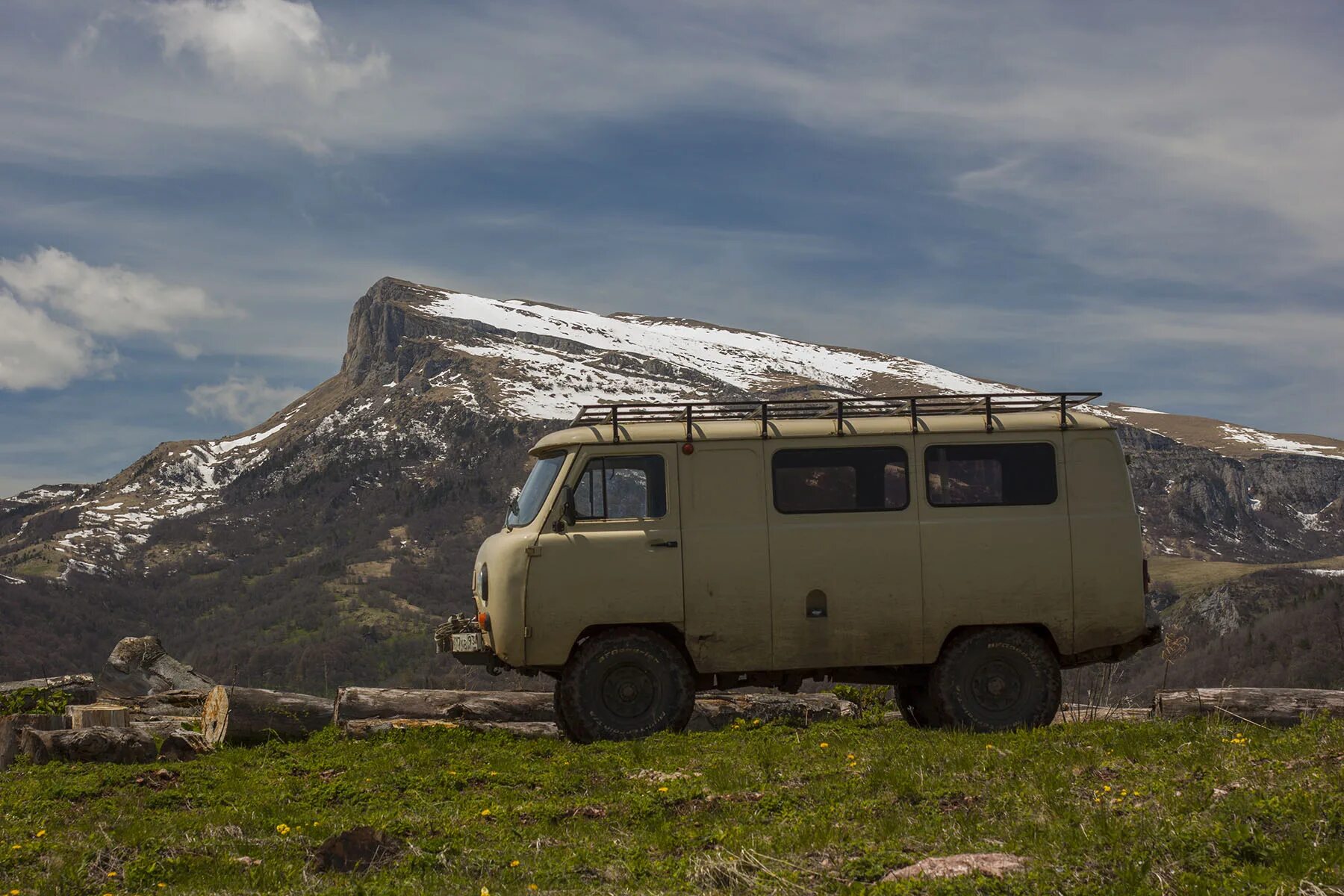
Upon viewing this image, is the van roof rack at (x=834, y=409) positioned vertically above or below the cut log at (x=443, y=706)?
above

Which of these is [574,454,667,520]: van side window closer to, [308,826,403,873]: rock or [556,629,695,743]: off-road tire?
[556,629,695,743]: off-road tire

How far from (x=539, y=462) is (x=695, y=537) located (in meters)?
2.14

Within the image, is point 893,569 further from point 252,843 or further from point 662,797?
point 252,843

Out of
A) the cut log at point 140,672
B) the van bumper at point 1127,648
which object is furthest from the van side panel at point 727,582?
the cut log at point 140,672

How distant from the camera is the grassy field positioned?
6.79 metres

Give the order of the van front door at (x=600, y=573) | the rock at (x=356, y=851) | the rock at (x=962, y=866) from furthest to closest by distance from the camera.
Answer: the van front door at (x=600, y=573) → the rock at (x=356, y=851) → the rock at (x=962, y=866)

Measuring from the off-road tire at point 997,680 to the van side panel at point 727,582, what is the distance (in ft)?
6.68

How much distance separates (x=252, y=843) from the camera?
8.45 meters

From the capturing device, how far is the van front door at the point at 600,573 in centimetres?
1275

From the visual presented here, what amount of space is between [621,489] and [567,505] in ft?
2.09

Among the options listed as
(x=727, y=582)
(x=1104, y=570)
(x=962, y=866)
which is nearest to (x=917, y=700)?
(x=1104, y=570)

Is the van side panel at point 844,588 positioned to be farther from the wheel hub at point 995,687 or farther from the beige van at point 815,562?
the wheel hub at point 995,687

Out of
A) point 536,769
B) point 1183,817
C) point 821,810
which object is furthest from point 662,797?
point 1183,817

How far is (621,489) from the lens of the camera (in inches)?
517
